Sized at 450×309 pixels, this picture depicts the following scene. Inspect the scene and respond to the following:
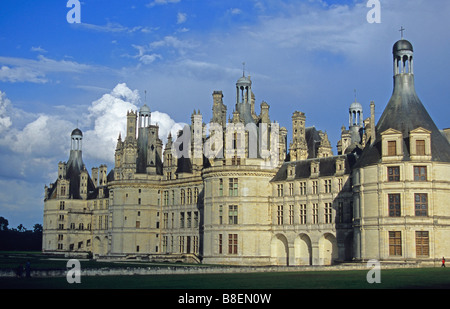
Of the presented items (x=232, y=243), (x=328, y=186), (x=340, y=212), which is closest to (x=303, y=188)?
(x=328, y=186)

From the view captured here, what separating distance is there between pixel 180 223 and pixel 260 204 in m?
15.9

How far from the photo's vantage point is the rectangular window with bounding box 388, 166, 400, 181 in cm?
4741

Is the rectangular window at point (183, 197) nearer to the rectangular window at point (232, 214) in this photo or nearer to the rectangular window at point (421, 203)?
the rectangular window at point (232, 214)

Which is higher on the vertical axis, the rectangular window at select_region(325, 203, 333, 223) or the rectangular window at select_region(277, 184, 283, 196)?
the rectangular window at select_region(277, 184, 283, 196)

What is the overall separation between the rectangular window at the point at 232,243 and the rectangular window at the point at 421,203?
19.4m

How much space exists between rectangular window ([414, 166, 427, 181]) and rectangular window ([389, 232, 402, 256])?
4.39 meters

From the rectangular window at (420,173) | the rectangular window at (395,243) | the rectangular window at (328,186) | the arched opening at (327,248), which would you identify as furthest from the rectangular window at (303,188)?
the rectangular window at (420,173)

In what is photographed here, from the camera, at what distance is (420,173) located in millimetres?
47156

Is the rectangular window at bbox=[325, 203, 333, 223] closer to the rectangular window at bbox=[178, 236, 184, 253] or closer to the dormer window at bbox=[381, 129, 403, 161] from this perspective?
the dormer window at bbox=[381, 129, 403, 161]

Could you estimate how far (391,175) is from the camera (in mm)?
47625

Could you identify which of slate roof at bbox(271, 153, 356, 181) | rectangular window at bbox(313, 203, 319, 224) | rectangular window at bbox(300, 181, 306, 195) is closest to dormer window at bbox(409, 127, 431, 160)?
slate roof at bbox(271, 153, 356, 181)

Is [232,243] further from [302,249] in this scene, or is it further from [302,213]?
[302,213]
